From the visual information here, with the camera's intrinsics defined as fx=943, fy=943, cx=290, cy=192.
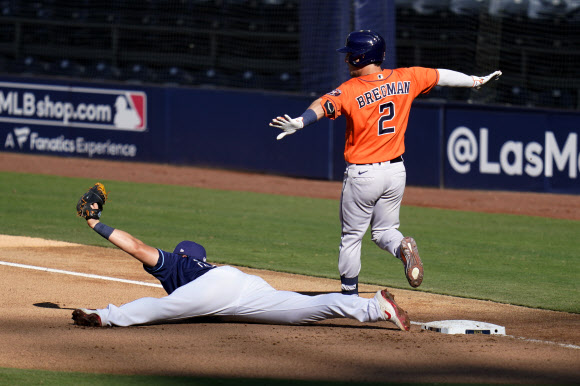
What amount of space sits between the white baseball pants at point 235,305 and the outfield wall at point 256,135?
929 centimetres

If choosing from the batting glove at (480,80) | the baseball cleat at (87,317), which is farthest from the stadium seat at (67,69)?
the baseball cleat at (87,317)

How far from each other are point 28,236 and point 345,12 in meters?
8.18

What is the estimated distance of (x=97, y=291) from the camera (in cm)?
807

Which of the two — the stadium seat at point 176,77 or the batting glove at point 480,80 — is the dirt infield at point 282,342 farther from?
the stadium seat at point 176,77

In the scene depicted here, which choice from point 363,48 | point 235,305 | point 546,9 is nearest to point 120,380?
point 235,305

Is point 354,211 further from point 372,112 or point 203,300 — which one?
point 203,300

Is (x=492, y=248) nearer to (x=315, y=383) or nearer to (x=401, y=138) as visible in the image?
(x=401, y=138)

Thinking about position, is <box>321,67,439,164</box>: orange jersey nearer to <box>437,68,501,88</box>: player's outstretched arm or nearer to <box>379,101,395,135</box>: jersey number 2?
Answer: <box>379,101,395,135</box>: jersey number 2

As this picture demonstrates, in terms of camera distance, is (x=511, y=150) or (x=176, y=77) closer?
(x=511, y=150)

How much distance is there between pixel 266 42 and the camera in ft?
65.1

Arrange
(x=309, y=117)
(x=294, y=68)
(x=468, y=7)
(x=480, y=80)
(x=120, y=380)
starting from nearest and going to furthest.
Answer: (x=120, y=380) < (x=309, y=117) < (x=480, y=80) < (x=468, y=7) < (x=294, y=68)

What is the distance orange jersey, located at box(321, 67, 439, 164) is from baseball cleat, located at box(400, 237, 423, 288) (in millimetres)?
687

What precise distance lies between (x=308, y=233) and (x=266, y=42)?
8951 millimetres

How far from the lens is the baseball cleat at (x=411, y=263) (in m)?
6.81
